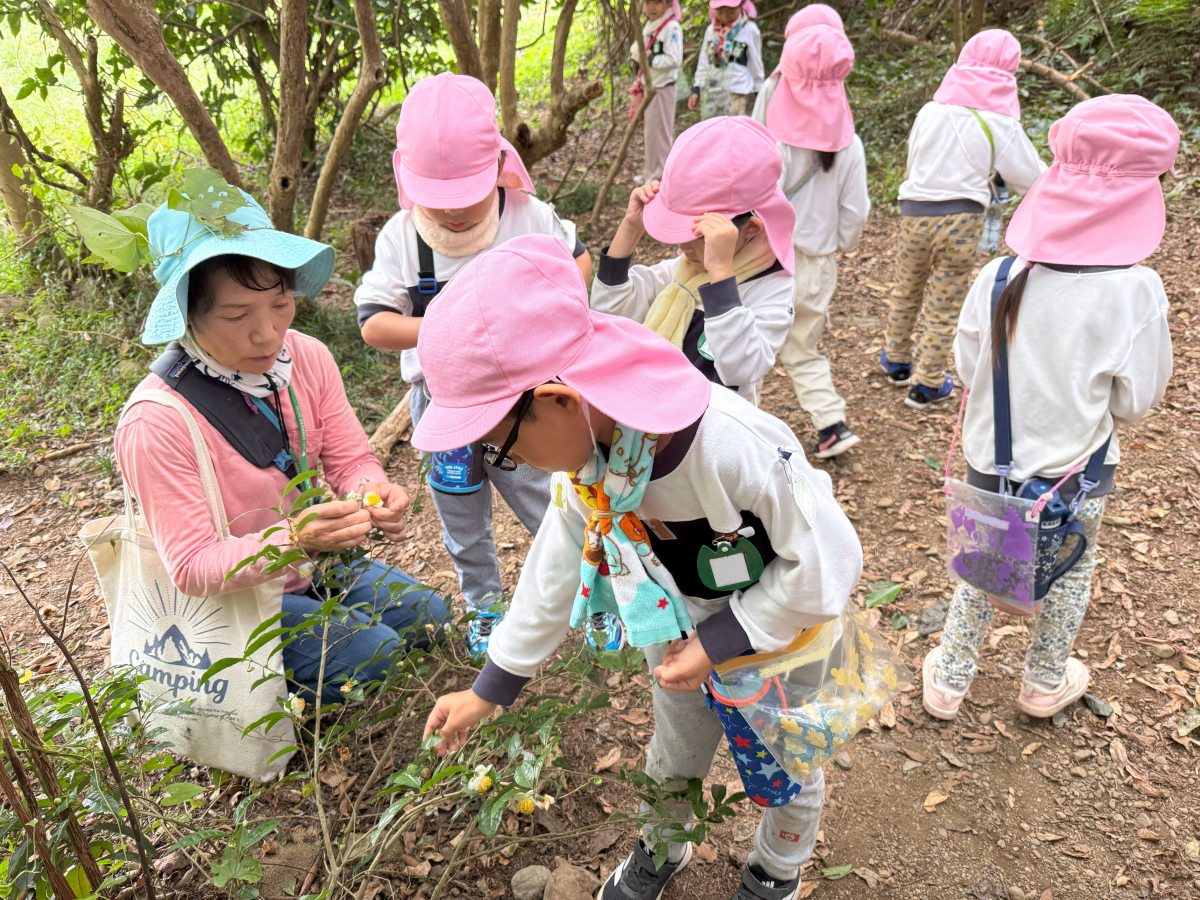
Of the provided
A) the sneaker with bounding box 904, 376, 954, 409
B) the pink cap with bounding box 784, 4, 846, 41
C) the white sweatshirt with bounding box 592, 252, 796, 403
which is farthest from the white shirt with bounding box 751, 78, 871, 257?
the white sweatshirt with bounding box 592, 252, 796, 403

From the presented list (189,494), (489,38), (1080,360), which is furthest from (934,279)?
(189,494)

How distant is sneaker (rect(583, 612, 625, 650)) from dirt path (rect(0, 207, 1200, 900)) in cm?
83

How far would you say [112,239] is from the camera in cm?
206

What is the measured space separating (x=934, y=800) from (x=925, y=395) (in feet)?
8.54

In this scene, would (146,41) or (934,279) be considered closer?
(146,41)

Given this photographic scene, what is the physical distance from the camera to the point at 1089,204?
7.77 ft

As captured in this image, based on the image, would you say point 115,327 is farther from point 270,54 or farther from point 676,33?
point 676,33

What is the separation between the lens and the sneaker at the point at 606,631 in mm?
1759

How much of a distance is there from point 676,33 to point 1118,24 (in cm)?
394

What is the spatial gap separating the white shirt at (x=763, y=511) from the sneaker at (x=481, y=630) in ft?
4.20

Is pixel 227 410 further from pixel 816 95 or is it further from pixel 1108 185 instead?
pixel 816 95

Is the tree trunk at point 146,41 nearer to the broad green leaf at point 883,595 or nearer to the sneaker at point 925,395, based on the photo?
the broad green leaf at point 883,595

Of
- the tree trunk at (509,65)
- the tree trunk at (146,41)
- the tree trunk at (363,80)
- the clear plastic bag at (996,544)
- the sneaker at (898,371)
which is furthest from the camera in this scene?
the tree trunk at (509,65)

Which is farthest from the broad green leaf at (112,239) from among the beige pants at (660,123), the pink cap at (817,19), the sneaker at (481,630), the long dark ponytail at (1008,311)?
the beige pants at (660,123)
